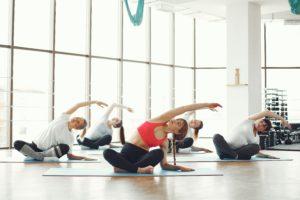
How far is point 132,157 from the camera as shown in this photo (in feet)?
13.7

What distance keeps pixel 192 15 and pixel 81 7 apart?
95.5 inches

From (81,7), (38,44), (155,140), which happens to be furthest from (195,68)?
(155,140)

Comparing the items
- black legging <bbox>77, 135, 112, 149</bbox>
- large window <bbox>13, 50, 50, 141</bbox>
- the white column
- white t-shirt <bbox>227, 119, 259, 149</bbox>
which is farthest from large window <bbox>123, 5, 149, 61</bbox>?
white t-shirt <bbox>227, 119, 259, 149</bbox>

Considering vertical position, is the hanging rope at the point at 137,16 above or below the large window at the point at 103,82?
above

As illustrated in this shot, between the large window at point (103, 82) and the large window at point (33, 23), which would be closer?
the large window at point (33, 23)

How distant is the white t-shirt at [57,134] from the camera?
525 cm

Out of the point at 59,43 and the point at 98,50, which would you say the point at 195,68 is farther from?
the point at 59,43

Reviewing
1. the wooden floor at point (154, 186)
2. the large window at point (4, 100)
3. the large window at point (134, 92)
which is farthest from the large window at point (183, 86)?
the wooden floor at point (154, 186)

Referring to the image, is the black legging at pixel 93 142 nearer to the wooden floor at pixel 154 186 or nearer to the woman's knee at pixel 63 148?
the woman's knee at pixel 63 148

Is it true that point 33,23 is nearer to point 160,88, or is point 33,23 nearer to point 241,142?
point 160,88

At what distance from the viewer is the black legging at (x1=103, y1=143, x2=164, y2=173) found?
408 centimetres

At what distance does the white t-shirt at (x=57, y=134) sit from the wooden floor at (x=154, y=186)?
28.8 inches

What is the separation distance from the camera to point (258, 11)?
29.0 feet

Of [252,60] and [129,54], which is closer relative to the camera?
[252,60]
